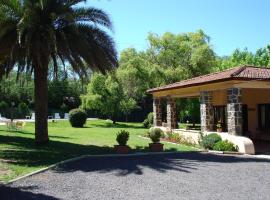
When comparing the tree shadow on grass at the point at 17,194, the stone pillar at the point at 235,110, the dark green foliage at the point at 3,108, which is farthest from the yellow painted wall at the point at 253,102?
the dark green foliage at the point at 3,108

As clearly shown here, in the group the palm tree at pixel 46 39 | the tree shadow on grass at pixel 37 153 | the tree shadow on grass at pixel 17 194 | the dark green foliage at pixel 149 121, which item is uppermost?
the palm tree at pixel 46 39

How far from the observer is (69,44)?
18.3m

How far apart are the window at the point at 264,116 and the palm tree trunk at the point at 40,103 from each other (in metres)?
13.0

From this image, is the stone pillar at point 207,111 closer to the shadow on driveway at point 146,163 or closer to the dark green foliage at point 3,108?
the shadow on driveway at point 146,163

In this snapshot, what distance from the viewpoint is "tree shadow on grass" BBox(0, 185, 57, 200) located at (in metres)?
8.84

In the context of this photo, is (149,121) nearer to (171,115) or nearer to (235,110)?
(171,115)

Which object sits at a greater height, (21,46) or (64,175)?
(21,46)

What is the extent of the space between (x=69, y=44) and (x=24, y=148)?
16.4ft

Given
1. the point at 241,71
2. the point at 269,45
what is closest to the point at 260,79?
the point at 241,71

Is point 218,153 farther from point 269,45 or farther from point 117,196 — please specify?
point 269,45

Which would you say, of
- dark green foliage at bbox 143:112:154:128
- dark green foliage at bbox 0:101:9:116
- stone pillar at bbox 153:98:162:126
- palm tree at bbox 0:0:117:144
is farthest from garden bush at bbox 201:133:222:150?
dark green foliage at bbox 0:101:9:116

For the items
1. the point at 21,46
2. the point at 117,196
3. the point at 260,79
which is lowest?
the point at 117,196

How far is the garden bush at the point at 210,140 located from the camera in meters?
19.0

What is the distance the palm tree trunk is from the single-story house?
7.82 m
